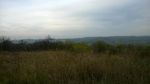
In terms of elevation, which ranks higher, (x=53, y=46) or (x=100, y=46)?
(x=100, y=46)

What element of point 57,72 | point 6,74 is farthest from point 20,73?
point 57,72

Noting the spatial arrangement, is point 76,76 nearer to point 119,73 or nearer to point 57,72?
point 57,72

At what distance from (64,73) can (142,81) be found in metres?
2.27

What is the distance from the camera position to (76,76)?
6.38m

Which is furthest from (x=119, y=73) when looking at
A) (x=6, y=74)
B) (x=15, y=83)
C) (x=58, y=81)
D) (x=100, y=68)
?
(x=6, y=74)

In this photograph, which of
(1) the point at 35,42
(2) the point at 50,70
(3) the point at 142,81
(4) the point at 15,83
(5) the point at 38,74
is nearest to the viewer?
(3) the point at 142,81

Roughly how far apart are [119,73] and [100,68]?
72 cm

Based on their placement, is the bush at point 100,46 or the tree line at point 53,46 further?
the bush at point 100,46

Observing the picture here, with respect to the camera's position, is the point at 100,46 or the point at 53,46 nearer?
the point at 100,46

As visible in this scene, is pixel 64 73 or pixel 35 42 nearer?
pixel 64 73

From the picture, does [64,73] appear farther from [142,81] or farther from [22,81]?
[142,81]

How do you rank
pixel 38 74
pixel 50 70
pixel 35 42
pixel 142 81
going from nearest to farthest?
pixel 142 81
pixel 38 74
pixel 50 70
pixel 35 42

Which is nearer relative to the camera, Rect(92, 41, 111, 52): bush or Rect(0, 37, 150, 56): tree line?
Rect(0, 37, 150, 56): tree line

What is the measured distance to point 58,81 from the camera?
5922mm
